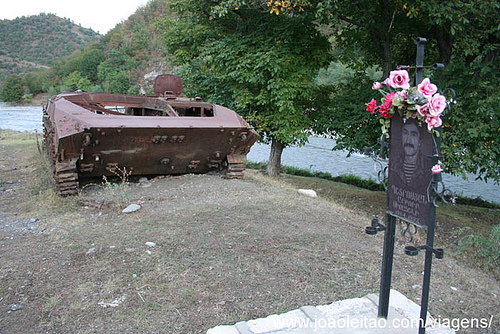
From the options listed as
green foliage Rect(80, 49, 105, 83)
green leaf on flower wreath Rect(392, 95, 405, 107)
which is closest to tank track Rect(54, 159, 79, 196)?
green leaf on flower wreath Rect(392, 95, 405, 107)

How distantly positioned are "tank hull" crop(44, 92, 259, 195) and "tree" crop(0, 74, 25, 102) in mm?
52207

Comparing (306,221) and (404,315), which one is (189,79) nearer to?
(306,221)

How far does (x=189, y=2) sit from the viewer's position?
34.2 feet

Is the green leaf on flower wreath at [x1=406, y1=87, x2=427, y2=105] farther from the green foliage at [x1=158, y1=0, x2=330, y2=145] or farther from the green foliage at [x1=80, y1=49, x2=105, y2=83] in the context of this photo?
the green foliage at [x1=80, y1=49, x2=105, y2=83]

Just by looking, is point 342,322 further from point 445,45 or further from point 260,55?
point 445,45

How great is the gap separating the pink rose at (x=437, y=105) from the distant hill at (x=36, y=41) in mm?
93882

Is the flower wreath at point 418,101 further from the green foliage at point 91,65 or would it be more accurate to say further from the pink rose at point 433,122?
the green foliage at point 91,65

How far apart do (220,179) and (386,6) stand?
4947mm

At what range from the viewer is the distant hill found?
9019cm

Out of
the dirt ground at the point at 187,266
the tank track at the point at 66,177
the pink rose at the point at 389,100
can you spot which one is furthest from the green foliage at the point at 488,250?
the tank track at the point at 66,177

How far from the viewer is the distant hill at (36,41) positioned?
90.2 meters

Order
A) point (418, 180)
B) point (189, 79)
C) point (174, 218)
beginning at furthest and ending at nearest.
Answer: point (189, 79), point (174, 218), point (418, 180)

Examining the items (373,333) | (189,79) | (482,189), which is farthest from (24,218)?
(482,189)

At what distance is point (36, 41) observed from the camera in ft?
335
